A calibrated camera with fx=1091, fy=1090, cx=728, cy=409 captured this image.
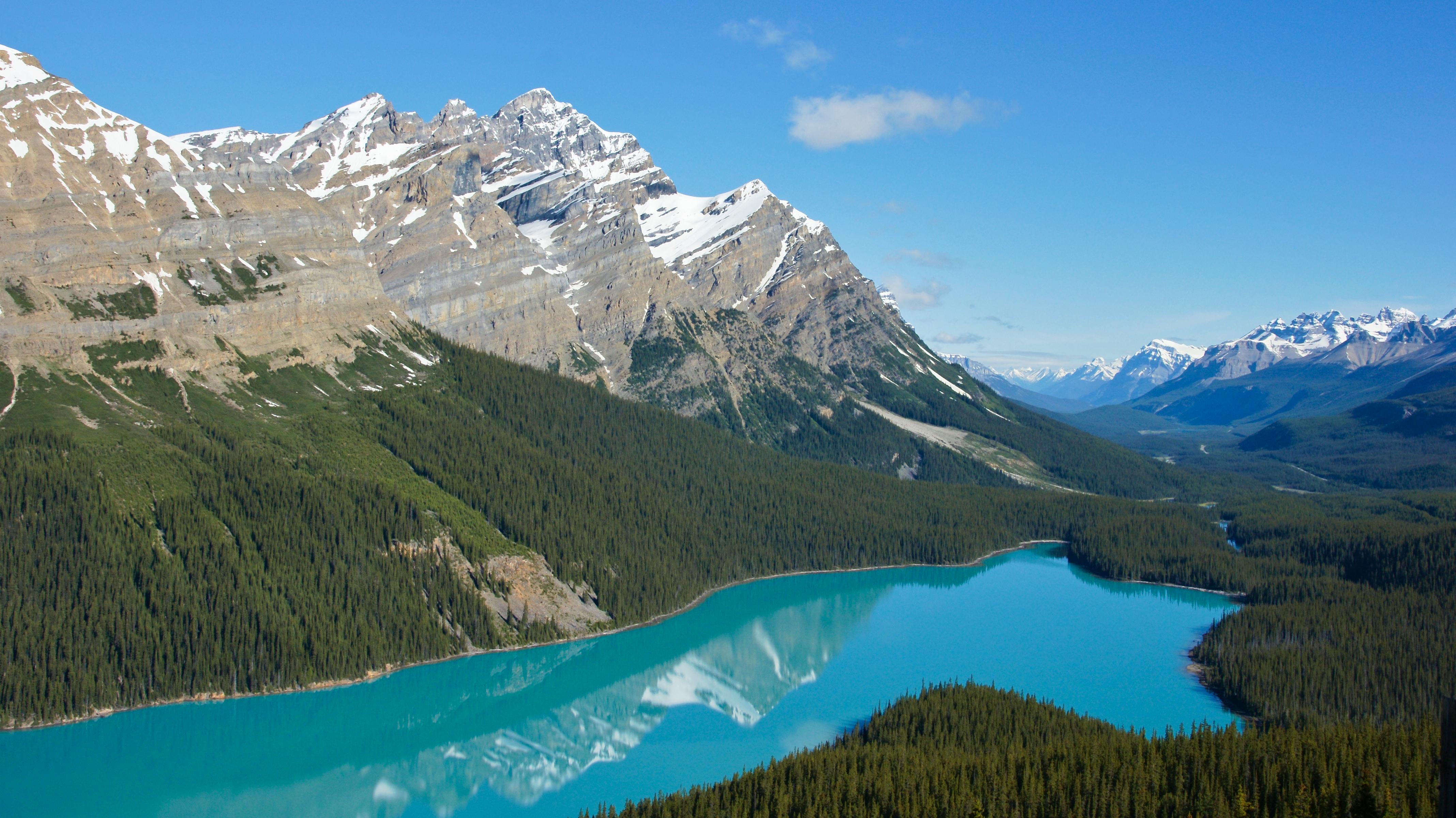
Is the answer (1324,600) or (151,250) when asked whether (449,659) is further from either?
(1324,600)

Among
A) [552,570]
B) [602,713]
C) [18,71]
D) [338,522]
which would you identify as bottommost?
[602,713]

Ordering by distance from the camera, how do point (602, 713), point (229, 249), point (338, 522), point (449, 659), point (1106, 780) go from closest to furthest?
point (1106, 780), point (602, 713), point (449, 659), point (338, 522), point (229, 249)

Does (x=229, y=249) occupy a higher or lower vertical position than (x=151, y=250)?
higher

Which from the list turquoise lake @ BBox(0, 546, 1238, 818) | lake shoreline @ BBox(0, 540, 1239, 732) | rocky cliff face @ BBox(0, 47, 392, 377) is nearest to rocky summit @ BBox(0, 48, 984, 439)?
rocky cliff face @ BBox(0, 47, 392, 377)

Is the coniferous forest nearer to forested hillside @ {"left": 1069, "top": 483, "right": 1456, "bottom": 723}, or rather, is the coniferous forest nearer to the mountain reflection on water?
forested hillside @ {"left": 1069, "top": 483, "right": 1456, "bottom": 723}

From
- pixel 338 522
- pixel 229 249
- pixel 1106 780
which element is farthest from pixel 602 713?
pixel 229 249

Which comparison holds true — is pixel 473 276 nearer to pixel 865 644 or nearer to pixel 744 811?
pixel 865 644

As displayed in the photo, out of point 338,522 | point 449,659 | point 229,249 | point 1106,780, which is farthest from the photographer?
point 229,249
